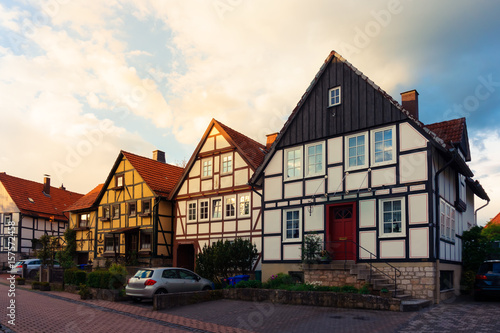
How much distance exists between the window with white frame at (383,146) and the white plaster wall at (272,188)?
503cm

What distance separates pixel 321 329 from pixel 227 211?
15.5 metres

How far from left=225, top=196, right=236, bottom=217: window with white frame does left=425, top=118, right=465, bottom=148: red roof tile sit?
37.4ft

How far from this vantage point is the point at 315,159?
70.8 ft

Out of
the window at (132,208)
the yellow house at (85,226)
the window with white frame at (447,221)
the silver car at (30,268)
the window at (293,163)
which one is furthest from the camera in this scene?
the yellow house at (85,226)

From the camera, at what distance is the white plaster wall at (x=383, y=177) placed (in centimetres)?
1877

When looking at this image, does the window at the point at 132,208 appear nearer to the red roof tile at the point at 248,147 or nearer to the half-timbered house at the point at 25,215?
the red roof tile at the point at 248,147

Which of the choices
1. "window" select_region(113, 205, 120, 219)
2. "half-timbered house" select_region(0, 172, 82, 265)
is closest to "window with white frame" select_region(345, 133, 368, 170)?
"window" select_region(113, 205, 120, 219)

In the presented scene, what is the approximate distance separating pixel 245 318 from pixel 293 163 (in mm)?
9066

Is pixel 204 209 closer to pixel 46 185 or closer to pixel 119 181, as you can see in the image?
pixel 119 181

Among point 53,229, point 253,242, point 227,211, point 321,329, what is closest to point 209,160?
point 227,211

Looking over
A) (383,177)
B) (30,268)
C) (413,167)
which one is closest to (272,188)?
(383,177)

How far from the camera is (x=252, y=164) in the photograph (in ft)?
87.9

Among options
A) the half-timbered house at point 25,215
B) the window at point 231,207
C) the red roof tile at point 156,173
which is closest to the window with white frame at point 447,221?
the window at point 231,207

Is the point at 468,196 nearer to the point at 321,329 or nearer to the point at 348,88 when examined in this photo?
the point at 348,88
